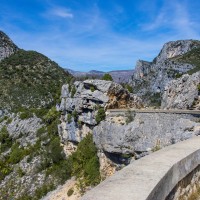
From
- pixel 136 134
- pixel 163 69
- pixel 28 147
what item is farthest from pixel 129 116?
pixel 163 69

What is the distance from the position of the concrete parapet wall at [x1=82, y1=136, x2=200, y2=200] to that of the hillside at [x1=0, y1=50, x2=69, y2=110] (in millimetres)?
69837

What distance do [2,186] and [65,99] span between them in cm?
1544

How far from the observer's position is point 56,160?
4019 cm

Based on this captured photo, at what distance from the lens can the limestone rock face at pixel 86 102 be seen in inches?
1219

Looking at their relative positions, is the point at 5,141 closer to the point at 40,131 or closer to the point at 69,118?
the point at 40,131

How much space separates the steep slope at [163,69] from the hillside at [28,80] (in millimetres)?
34658

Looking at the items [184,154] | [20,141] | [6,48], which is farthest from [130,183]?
[6,48]

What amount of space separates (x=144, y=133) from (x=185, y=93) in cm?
888

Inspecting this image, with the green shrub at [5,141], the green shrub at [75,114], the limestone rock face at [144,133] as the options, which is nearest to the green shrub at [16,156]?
the green shrub at [5,141]

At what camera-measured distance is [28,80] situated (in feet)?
307

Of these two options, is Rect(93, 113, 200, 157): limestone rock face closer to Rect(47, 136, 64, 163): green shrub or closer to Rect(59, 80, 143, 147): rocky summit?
Rect(59, 80, 143, 147): rocky summit

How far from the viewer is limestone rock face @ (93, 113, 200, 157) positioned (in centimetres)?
2033

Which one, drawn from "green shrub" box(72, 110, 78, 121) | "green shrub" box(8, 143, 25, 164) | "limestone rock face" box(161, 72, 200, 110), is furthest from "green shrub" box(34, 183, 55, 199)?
"limestone rock face" box(161, 72, 200, 110)

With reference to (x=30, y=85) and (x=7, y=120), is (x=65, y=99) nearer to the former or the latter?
(x=7, y=120)
